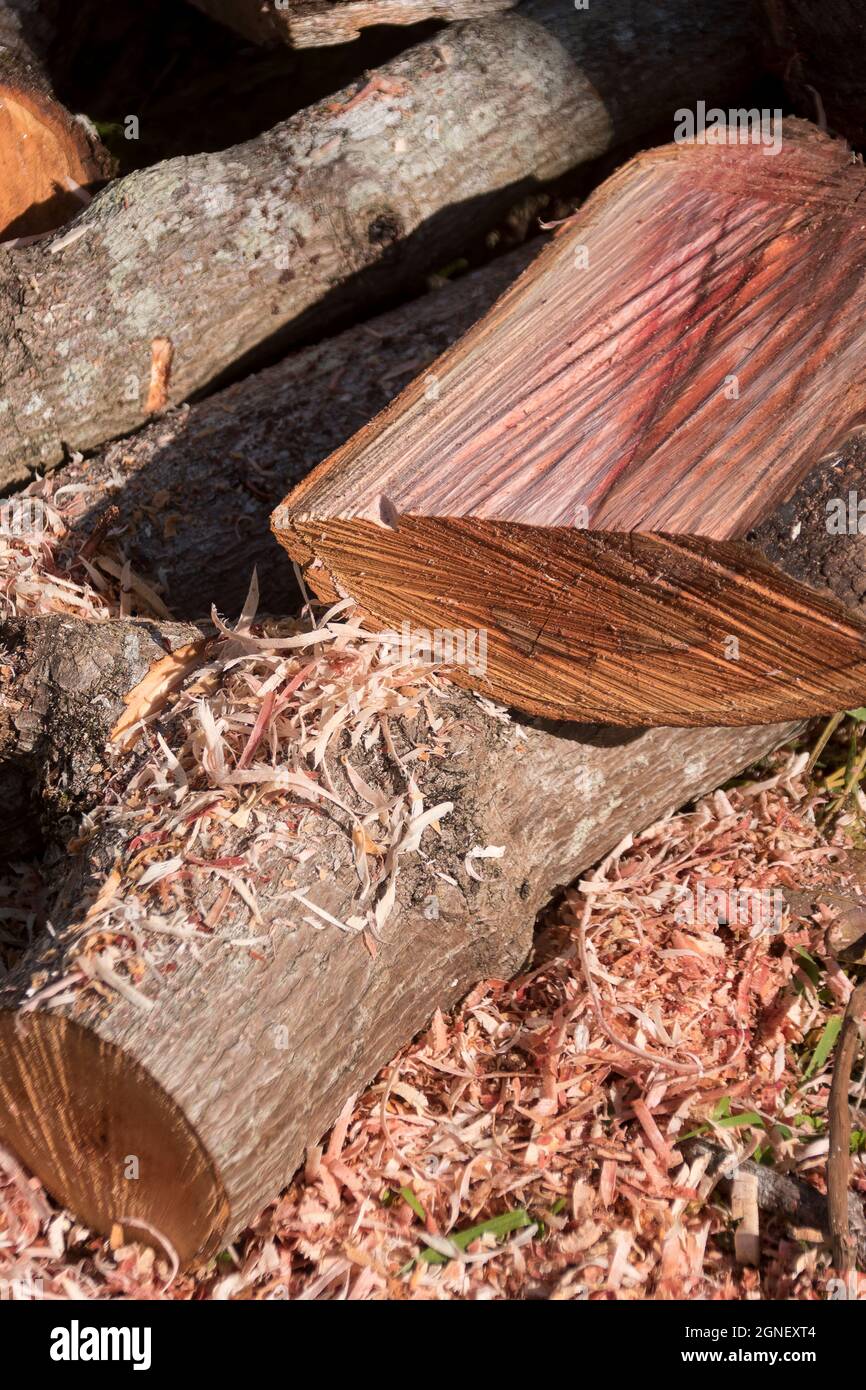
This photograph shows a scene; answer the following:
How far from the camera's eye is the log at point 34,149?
324 cm

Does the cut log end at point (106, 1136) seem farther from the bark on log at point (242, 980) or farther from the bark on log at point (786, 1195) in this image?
the bark on log at point (786, 1195)

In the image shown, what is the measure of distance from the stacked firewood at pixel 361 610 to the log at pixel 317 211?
0.01m

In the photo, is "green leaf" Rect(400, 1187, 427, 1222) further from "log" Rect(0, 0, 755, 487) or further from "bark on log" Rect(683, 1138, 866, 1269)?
"log" Rect(0, 0, 755, 487)

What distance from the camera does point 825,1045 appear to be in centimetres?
227

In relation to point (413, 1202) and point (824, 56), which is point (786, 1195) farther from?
point (824, 56)

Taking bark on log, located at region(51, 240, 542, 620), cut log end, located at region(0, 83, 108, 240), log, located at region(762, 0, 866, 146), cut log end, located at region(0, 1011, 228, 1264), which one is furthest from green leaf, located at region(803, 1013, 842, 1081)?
cut log end, located at region(0, 83, 108, 240)

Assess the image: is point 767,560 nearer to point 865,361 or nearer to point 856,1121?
point 865,361

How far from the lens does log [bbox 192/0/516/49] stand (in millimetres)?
3139

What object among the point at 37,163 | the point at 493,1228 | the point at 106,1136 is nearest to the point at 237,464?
the point at 37,163

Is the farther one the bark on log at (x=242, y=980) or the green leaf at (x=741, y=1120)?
the green leaf at (x=741, y=1120)

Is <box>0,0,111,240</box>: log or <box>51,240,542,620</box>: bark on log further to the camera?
<box>0,0,111,240</box>: log

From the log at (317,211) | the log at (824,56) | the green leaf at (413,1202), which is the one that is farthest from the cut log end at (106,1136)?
the log at (824,56)

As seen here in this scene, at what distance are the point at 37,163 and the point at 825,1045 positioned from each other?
300 centimetres
